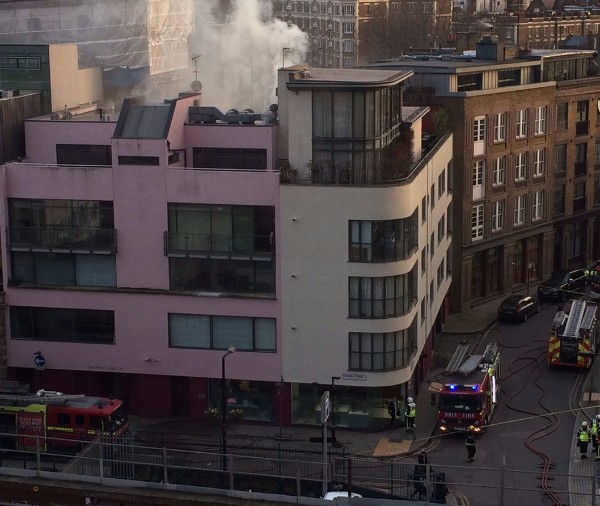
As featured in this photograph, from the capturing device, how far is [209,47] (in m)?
151

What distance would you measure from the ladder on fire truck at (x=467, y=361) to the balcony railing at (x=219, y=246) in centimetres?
821

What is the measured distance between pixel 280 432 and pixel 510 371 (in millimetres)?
12775

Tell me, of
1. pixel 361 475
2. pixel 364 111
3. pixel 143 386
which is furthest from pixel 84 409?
pixel 364 111

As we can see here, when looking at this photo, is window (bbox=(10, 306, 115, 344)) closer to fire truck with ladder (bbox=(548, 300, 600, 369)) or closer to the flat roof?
the flat roof

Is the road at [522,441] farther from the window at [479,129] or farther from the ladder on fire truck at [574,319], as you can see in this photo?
the window at [479,129]

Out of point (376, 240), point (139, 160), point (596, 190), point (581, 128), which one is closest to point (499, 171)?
point (581, 128)

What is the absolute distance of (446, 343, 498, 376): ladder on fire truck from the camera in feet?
149

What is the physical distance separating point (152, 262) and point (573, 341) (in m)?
18.5

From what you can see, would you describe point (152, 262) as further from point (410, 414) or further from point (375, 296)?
point (410, 414)

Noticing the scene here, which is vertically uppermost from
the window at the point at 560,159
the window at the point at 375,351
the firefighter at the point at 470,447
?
the window at the point at 560,159

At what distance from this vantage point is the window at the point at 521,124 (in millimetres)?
66438

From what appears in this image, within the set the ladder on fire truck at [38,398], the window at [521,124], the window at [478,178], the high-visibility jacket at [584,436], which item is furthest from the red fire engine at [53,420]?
the window at [521,124]

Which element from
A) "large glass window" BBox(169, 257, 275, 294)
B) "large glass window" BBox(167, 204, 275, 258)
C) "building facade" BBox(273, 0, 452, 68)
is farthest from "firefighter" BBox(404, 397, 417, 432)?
"building facade" BBox(273, 0, 452, 68)

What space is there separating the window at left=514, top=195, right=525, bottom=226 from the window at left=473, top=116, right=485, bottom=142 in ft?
18.6
